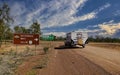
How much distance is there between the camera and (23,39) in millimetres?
40000

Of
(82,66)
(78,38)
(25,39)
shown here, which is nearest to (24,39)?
(25,39)

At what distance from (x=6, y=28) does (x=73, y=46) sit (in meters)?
12.6

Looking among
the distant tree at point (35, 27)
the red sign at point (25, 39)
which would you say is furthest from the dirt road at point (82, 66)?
the distant tree at point (35, 27)

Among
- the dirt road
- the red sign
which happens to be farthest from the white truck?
the dirt road

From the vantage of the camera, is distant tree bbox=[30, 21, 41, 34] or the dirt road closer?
the dirt road

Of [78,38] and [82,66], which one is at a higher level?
[78,38]

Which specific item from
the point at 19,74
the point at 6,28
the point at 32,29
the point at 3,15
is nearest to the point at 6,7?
the point at 3,15

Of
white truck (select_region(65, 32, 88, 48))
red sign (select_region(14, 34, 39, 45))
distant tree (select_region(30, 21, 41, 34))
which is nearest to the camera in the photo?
red sign (select_region(14, 34, 39, 45))

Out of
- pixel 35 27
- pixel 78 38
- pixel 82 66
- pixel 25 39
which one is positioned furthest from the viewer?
pixel 35 27

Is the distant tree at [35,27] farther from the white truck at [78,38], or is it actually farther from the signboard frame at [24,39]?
the signboard frame at [24,39]

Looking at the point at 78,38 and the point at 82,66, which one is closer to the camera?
the point at 82,66

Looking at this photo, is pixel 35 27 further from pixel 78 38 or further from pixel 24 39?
pixel 24 39

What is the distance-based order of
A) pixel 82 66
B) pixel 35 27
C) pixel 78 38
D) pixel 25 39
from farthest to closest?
pixel 35 27 < pixel 78 38 < pixel 25 39 < pixel 82 66

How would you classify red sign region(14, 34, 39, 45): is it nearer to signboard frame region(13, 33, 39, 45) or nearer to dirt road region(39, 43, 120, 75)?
signboard frame region(13, 33, 39, 45)
